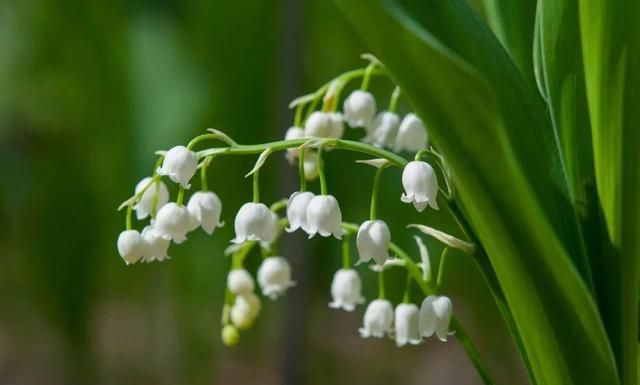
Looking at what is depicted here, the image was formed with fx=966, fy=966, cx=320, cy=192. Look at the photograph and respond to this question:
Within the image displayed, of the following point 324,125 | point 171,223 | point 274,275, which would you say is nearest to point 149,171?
point 274,275

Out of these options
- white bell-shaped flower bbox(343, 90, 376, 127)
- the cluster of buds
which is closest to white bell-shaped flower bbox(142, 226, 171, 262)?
the cluster of buds

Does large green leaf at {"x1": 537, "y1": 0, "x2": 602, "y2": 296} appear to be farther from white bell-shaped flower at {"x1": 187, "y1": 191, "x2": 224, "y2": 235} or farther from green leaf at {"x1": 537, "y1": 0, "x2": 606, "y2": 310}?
white bell-shaped flower at {"x1": 187, "y1": 191, "x2": 224, "y2": 235}

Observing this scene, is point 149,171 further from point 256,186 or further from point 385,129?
point 256,186

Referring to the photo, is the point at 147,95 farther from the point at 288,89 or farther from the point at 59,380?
the point at 59,380

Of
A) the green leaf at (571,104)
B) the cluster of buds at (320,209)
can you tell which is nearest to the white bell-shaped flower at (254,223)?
the cluster of buds at (320,209)

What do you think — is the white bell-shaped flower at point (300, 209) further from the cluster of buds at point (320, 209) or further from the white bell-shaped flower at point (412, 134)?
the white bell-shaped flower at point (412, 134)

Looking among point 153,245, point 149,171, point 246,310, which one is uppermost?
point 153,245
